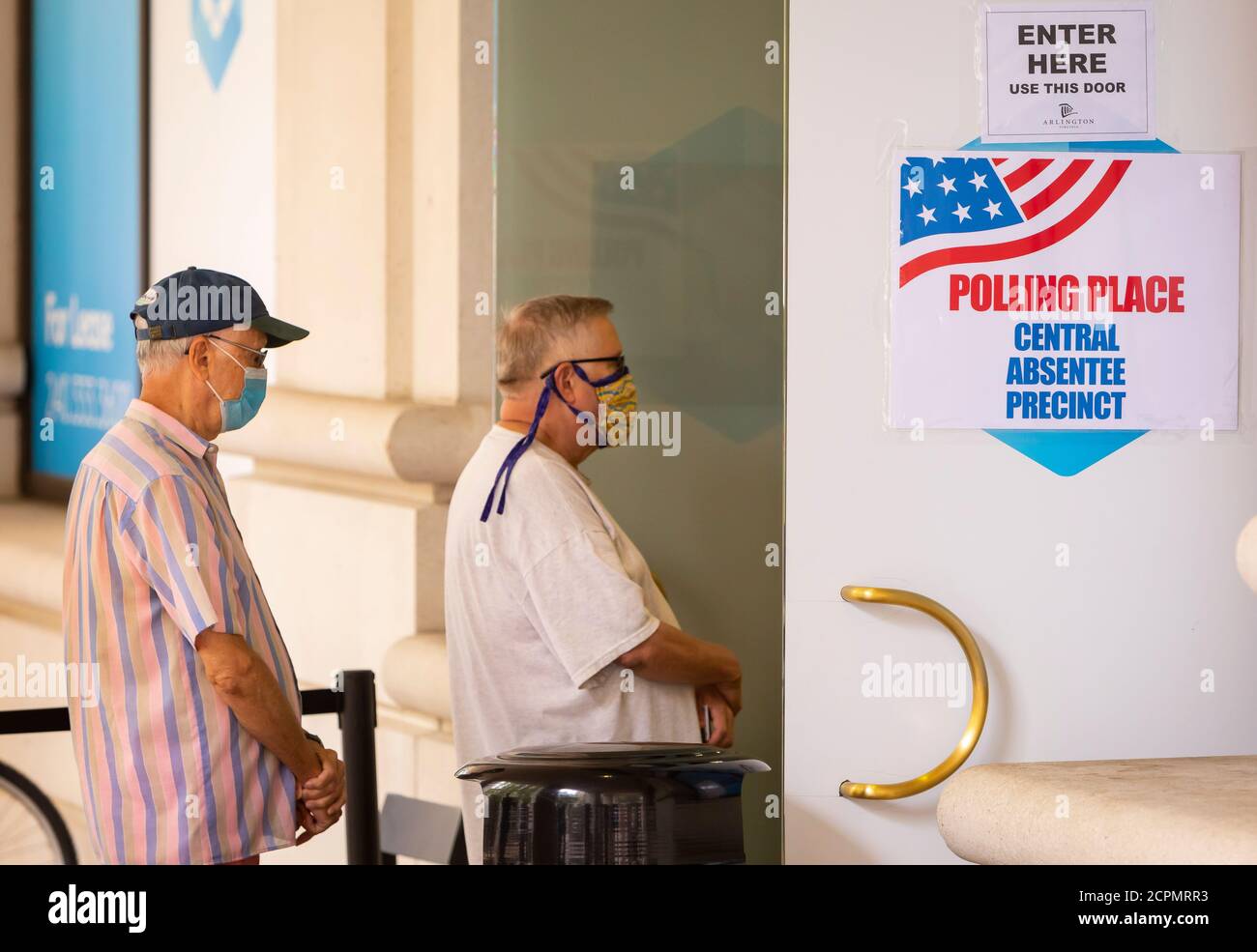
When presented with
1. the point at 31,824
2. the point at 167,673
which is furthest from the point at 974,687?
the point at 31,824

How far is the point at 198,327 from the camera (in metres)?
2.64

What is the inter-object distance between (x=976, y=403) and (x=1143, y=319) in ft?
1.04

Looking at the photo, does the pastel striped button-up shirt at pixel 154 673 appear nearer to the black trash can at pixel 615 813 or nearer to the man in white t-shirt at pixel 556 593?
the man in white t-shirt at pixel 556 593

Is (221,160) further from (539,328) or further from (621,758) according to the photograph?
(621,758)

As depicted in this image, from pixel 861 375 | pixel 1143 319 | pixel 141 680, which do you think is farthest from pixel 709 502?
pixel 141 680

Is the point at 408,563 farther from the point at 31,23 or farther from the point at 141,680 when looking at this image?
the point at 31,23

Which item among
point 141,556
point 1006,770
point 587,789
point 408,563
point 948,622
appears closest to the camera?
point 587,789

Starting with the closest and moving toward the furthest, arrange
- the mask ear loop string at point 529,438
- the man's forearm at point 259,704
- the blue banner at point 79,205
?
1. the man's forearm at point 259,704
2. the mask ear loop string at point 529,438
3. the blue banner at point 79,205

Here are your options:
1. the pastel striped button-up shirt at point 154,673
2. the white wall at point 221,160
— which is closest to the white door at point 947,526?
the pastel striped button-up shirt at point 154,673

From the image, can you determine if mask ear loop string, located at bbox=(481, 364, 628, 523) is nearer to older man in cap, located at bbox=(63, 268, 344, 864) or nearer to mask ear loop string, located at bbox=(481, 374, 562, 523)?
mask ear loop string, located at bbox=(481, 374, 562, 523)

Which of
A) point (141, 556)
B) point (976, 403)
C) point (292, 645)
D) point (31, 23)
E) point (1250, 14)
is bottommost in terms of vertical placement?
point (292, 645)

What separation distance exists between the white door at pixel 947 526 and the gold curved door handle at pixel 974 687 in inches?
1.7

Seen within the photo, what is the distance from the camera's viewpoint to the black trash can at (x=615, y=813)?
1874 mm

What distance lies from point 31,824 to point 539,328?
2063mm
